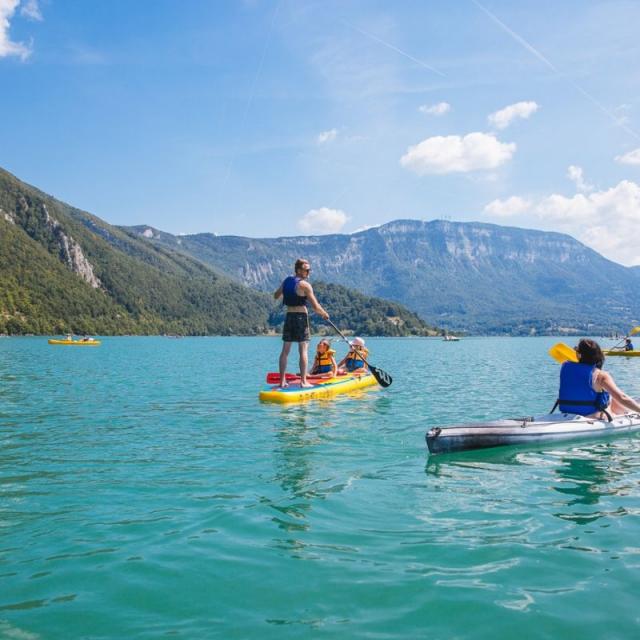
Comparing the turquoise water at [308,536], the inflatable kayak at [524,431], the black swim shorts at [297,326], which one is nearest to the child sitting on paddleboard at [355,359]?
the black swim shorts at [297,326]

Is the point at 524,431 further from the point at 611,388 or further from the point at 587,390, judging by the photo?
the point at 611,388

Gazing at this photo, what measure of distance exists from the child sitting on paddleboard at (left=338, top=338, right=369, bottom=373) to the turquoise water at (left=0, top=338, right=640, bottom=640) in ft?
35.0

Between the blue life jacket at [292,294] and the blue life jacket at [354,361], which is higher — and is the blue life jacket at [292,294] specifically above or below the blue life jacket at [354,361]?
above

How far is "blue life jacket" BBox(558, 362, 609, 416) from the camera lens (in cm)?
1331

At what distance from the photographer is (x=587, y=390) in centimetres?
1345

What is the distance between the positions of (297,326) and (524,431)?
7855 millimetres

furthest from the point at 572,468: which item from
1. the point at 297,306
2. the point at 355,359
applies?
the point at 355,359

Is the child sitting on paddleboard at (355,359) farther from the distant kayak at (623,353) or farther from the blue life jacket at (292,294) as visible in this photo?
the distant kayak at (623,353)

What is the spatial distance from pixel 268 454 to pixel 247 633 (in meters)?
6.85

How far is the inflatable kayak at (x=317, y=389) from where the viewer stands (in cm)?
1853

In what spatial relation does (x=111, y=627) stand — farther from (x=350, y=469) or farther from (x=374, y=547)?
(x=350, y=469)

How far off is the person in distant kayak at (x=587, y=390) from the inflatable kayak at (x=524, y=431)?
259mm

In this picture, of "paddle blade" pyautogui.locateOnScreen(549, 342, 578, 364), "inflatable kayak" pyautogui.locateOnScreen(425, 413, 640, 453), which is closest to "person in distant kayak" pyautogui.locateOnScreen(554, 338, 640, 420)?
"inflatable kayak" pyautogui.locateOnScreen(425, 413, 640, 453)

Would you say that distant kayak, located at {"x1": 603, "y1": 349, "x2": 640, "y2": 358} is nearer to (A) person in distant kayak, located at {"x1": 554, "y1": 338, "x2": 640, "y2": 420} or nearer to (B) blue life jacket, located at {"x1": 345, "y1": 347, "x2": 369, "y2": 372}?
(B) blue life jacket, located at {"x1": 345, "y1": 347, "x2": 369, "y2": 372}
